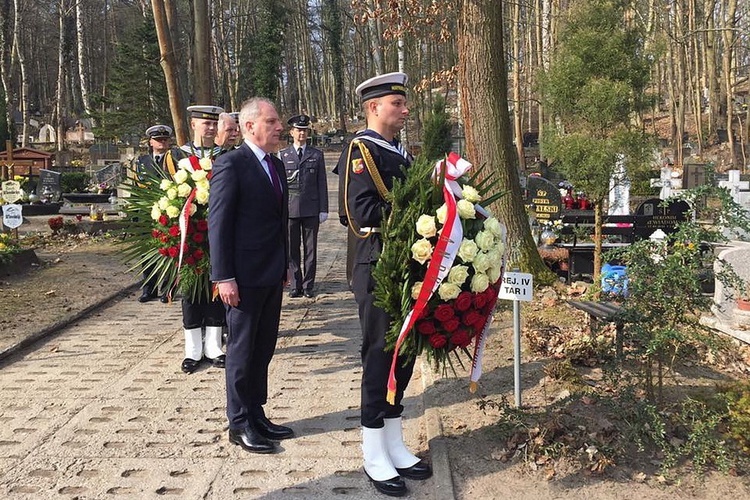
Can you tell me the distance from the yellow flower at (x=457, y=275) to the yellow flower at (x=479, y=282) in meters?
0.08

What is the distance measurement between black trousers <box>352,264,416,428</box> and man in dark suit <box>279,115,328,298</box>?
4688 mm

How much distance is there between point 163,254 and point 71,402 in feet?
4.57

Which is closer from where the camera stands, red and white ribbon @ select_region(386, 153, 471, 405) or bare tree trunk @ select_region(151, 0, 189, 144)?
red and white ribbon @ select_region(386, 153, 471, 405)

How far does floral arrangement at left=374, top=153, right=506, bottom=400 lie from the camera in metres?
3.20

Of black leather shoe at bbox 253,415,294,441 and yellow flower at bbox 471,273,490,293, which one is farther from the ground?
yellow flower at bbox 471,273,490,293

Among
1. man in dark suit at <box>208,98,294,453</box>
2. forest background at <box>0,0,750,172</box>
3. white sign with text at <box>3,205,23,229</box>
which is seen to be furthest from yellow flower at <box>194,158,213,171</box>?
white sign with text at <box>3,205,23,229</box>

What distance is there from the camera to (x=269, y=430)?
4160 mm

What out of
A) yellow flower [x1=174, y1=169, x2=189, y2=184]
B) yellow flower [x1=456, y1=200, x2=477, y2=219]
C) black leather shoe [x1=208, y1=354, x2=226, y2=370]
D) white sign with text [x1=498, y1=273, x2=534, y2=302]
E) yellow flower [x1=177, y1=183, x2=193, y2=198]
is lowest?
black leather shoe [x1=208, y1=354, x2=226, y2=370]

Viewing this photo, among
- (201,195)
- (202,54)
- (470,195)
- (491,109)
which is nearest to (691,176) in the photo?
(491,109)

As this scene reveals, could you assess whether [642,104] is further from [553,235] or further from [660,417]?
[660,417]

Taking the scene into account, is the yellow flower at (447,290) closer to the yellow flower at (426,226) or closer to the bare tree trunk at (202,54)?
the yellow flower at (426,226)

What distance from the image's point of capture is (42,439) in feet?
13.5

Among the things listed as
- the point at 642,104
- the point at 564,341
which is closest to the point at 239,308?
the point at 564,341

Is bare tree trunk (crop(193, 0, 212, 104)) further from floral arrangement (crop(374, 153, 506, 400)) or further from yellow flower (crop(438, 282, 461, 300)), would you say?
yellow flower (crop(438, 282, 461, 300))
